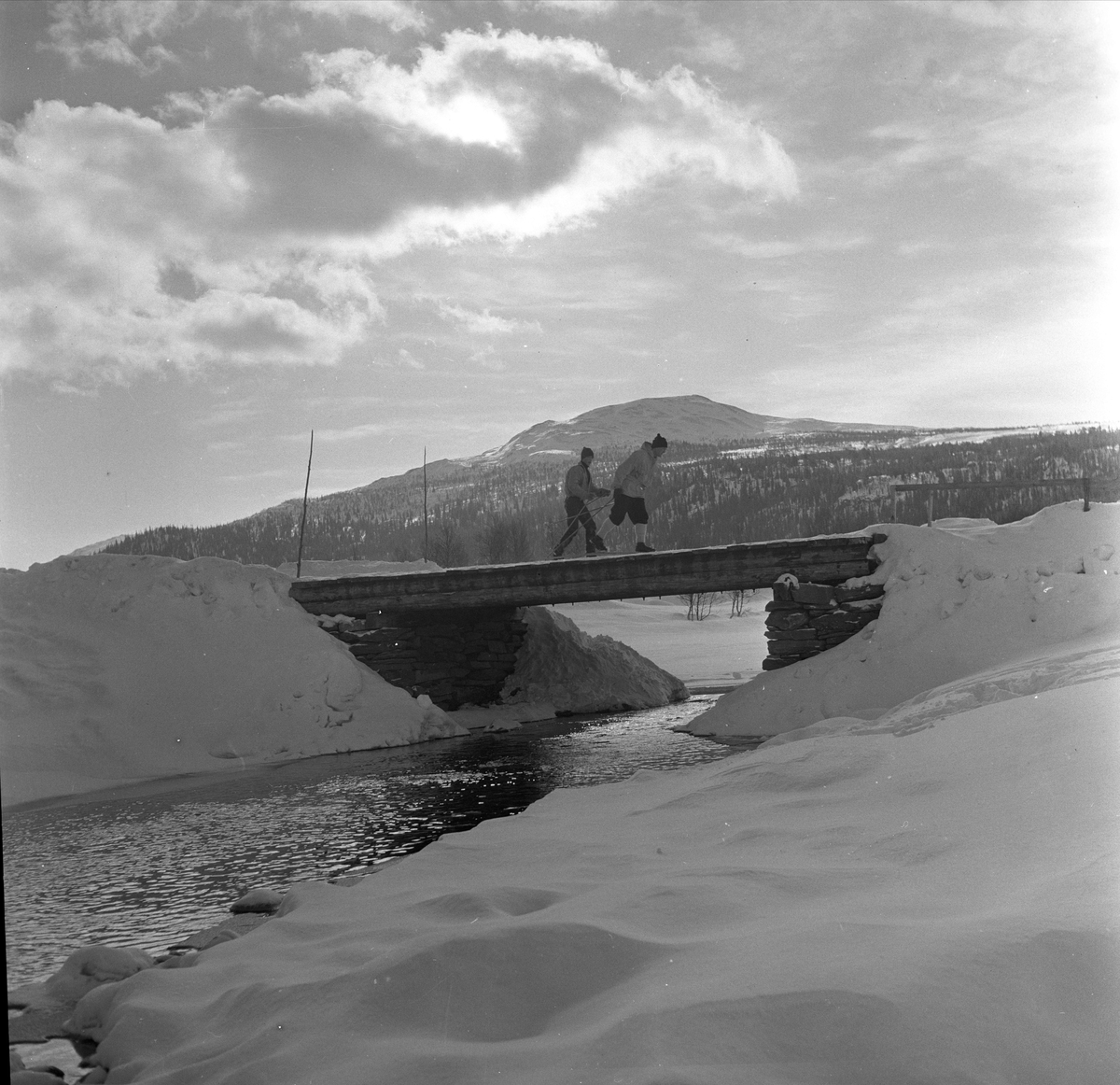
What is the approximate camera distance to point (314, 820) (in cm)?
818

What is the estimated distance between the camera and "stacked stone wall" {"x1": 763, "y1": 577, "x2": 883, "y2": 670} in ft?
42.3

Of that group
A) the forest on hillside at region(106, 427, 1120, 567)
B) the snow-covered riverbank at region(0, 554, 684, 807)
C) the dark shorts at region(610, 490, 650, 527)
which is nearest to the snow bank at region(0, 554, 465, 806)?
the snow-covered riverbank at region(0, 554, 684, 807)

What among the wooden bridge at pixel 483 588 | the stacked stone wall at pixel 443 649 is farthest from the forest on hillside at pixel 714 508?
the wooden bridge at pixel 483 588

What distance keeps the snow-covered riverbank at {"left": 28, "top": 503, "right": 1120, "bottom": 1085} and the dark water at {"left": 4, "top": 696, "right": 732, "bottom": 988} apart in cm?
100

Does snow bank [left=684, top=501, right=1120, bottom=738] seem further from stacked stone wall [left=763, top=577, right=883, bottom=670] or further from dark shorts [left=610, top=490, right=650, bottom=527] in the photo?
dark shorts [left=610, top=490, right=650, bottom=527]

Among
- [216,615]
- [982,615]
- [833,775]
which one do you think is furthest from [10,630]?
[982,615]

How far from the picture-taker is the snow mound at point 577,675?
16.1 meters

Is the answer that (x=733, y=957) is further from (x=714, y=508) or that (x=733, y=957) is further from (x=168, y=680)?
(x=714, y=508)

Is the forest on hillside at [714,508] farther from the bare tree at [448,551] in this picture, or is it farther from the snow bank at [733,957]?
the snow bank at [733,957]

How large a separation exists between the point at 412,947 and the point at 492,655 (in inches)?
497

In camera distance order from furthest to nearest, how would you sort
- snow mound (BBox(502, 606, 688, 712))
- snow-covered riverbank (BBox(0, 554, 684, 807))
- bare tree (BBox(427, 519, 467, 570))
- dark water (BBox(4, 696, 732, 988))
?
bare tree (BBox(427, 519, 467, 570)) → snow mound (BBox(502, 606, 688, 712)) → snow-covered riverbank (BBox(0, 554, 684, 807)) → dark water (BBox(4, 696, 732, 988))

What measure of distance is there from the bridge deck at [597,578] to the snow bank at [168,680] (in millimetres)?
739

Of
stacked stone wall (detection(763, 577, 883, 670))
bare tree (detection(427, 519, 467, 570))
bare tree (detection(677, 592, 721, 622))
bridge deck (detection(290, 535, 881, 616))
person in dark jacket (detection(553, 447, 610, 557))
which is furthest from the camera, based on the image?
bare tree (detection(427, 519, 467, 570))

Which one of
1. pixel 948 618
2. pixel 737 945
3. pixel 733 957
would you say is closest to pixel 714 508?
pixel 948 618
